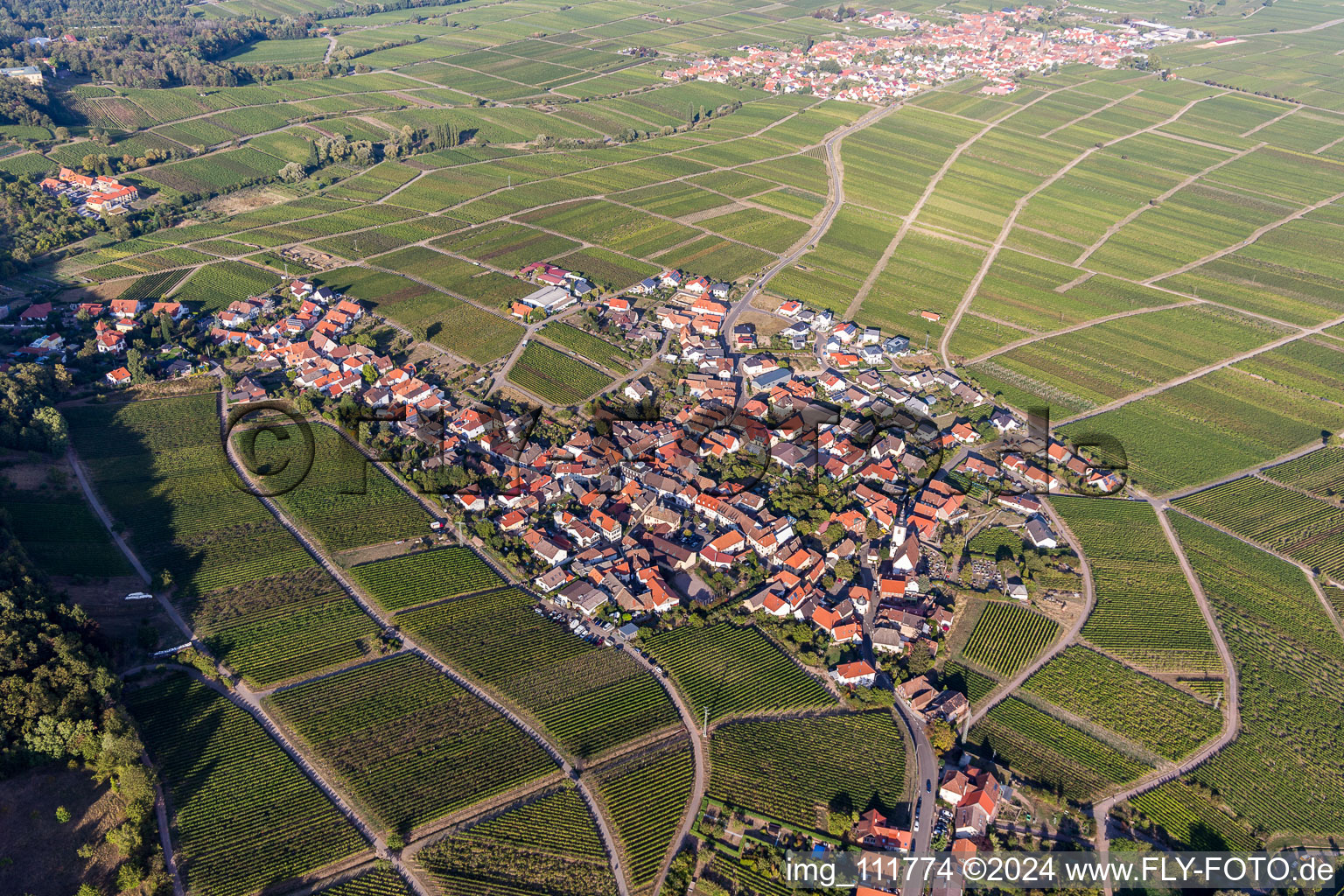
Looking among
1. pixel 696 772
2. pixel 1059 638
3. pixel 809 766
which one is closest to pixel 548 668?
pixel 696 772

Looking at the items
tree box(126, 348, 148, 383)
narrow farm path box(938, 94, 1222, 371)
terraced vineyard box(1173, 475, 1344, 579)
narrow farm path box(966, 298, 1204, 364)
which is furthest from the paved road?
tree box(126, 348, 148, 383)

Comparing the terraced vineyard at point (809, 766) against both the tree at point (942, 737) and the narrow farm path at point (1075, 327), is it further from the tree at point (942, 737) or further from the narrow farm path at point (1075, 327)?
the narrow farm path at point (1075, 327)

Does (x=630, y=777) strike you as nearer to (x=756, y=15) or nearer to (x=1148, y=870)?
(x=1148, y=870)

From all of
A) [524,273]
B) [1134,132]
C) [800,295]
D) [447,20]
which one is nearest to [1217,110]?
[1134,132]

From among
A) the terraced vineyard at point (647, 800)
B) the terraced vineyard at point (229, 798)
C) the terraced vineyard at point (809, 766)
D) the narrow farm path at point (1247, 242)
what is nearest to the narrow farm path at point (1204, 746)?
the terraced vineyard at point (809, 766)

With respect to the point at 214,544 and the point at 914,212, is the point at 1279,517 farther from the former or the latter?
the point at 214,544

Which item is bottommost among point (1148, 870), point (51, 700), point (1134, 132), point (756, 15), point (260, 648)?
point (1148, 870)
